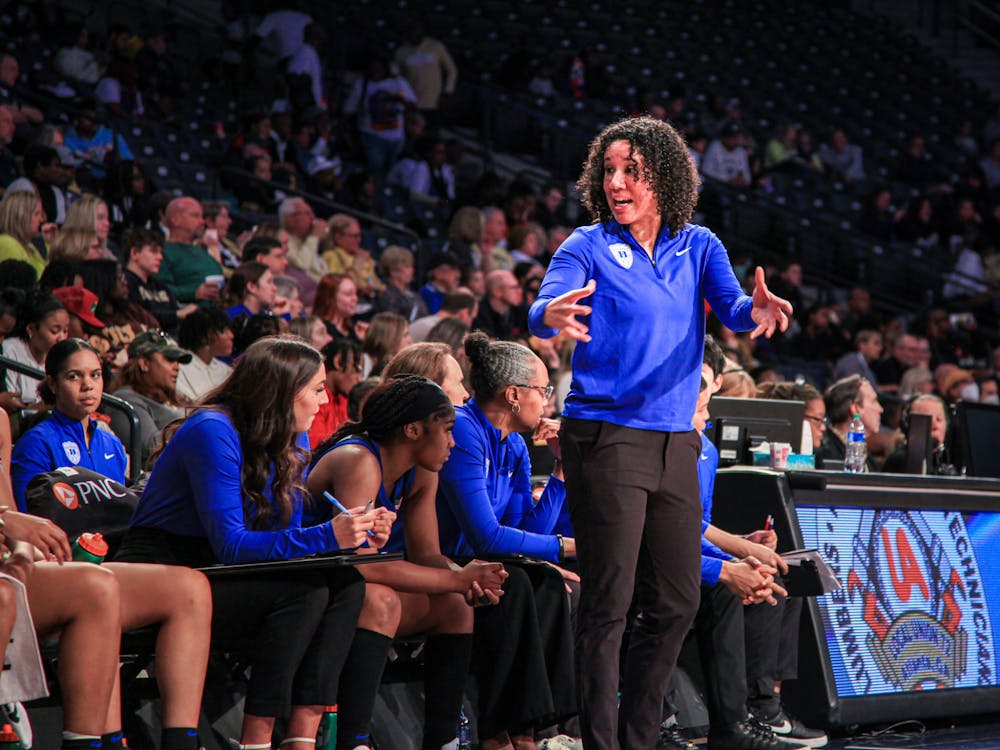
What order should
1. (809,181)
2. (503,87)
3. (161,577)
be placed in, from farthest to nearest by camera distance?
(809,181) < (503,87) < (161,577)

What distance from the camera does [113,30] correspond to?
38.0 feet

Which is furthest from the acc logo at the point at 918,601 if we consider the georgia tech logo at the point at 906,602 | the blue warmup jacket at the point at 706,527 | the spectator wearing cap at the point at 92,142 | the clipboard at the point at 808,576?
the spectator wearing cap at the point at 92,142

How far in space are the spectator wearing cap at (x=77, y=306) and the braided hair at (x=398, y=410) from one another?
7.65 ft

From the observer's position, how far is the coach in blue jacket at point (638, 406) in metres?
3.38

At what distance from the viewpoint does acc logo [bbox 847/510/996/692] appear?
17.5ft

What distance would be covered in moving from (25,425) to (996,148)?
14809 millimetres

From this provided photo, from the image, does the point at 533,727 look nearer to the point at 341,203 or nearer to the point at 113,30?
the point at 341,203

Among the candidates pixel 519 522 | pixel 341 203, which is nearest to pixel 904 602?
pixel 519 522

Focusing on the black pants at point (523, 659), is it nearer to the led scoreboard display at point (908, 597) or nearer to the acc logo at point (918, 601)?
the led scoreboard display at point (908, 597)

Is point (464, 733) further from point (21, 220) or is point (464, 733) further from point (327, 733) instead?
point (21, 220)

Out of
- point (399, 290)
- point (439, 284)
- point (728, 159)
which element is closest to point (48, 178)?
point (399, 290)

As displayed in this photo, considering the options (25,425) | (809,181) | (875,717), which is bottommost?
(875,717)

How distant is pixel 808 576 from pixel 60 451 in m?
2.59

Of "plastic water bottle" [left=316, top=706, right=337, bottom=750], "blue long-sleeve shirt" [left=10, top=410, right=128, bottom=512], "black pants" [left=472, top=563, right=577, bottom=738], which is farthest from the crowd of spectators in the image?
"plastic water bottle" [left=316, top=706, right=337, bottom=750]
